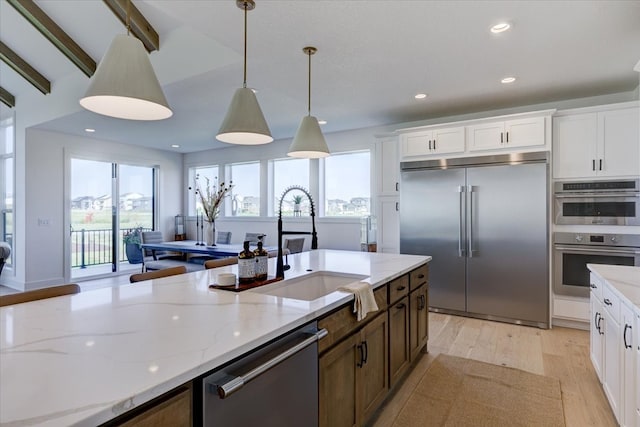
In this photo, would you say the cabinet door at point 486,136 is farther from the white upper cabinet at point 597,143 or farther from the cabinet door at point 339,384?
the cabinet door at point 339,384

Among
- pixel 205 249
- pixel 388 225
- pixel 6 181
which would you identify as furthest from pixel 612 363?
pixel 6 181

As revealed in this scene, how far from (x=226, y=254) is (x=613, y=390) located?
416 centimetres

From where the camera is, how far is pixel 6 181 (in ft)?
20.3

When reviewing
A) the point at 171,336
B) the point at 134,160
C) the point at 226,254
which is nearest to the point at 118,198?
the point at 134,160

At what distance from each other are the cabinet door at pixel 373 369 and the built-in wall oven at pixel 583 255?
269cm

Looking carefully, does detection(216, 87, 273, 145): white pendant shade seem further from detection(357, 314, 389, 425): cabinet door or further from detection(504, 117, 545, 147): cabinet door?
detection(504, 117, 545, 147): cabinet door

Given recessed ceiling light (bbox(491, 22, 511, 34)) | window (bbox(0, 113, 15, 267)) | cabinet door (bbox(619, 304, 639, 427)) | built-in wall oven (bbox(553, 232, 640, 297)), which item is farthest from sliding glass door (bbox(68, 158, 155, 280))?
cabinet door (bbox(619, 304, 639, 427))

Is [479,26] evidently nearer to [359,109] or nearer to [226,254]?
[359,109]

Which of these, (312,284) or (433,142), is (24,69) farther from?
(433,142)

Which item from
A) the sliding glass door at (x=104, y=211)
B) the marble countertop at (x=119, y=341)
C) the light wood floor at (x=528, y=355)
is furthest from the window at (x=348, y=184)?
the sliding glass door at (x=104, y=211)

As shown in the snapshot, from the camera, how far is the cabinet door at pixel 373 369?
71.1 inches

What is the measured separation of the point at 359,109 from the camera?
14.6 feet

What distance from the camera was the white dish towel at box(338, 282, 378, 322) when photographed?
5.62 ft

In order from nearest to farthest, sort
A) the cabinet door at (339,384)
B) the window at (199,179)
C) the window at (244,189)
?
the cabinet door at (339,384) → the window at (244,189) → the window at (199,179)
